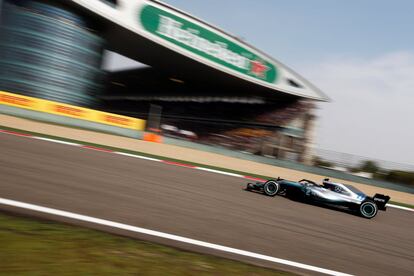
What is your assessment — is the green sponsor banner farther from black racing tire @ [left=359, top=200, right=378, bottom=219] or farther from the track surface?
black racing tire @ [left=359, top=200, right=378, bottom=219]

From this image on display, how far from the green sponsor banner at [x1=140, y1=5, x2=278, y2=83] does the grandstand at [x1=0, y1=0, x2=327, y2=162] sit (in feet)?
0.20

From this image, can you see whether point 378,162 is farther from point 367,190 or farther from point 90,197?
point 90,197

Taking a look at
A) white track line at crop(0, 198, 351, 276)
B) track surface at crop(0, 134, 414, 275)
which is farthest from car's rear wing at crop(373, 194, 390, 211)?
white track line at crop(0, 198, 351, 276)

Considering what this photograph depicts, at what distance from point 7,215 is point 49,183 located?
196 cm

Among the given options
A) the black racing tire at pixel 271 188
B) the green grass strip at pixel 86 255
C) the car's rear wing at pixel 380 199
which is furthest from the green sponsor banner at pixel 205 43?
the green grass strip at pixel 86 255

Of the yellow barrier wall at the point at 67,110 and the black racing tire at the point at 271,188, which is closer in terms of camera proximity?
the black racing tire at the point at 271,188

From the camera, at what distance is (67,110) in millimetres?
17500

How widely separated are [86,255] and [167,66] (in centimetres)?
2655

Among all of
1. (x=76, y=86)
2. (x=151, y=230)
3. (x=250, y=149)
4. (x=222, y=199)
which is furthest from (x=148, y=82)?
(x=151, y=230)

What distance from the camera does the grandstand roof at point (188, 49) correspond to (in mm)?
22466

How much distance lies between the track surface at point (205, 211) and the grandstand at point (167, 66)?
922cm

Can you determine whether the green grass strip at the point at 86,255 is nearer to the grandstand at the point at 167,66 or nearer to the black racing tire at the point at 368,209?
the black racing tire at the point at 368,209

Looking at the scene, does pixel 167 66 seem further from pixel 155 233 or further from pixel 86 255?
pixel 86 255

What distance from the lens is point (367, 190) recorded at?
1541cm
